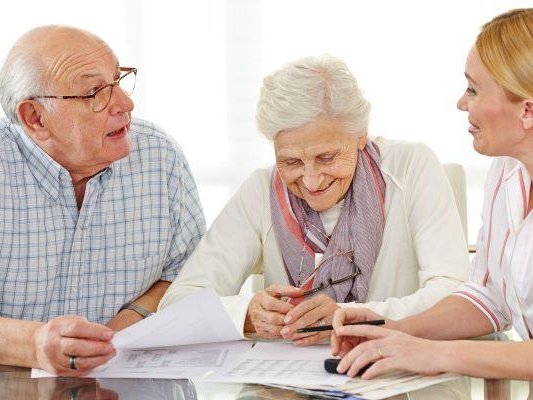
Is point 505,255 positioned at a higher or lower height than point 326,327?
higher

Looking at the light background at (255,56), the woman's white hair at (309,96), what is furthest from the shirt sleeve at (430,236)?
the light background at (255,56)

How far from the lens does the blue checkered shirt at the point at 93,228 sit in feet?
7.86

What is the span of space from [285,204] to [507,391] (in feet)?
3.24

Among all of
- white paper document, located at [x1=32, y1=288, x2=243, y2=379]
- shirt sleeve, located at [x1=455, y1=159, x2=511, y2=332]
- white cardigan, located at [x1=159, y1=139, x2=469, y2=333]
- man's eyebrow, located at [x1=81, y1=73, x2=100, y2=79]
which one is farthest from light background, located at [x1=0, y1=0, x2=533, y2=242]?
white paper document, located at [x1=32, y1=288, x2=243, y2=379]

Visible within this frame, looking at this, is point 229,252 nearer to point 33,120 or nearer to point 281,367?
point 33,120

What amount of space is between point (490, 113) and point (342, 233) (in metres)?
0.63

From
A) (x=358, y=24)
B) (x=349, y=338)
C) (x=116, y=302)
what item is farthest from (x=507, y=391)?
(x=358, y=24)

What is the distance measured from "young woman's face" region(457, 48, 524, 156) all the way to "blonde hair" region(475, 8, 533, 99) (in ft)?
0.08

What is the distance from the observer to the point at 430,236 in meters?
2.36

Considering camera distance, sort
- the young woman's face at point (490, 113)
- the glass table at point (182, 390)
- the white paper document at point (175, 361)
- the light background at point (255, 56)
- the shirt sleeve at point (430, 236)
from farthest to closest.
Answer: the light background at point (255, 56) < the shirt sleeve at point (430, 236) < the young woman's face at point (490, 113) < the white paper document at point (175, 361) < the glass table at point (182, 390)

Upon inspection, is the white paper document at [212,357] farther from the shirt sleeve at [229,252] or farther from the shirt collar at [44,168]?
the shirt collar at [44,168]

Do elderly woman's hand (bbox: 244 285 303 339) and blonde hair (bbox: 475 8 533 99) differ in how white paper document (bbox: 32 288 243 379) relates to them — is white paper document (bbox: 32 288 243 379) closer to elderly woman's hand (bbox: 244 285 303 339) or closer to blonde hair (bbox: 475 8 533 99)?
elderly woman's hand (bbox: 244 285 303 339)

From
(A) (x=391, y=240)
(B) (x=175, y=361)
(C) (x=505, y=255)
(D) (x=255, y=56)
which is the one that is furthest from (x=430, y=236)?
(D) (x=255, y=56)

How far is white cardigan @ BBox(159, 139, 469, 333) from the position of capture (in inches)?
92.2
